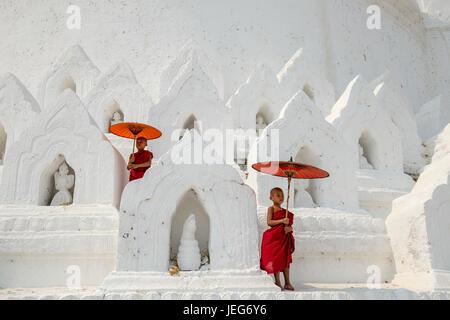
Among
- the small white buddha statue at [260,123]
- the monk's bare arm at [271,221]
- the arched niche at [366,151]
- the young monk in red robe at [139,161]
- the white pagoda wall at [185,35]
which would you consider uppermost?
the white pagoda wall at [185,35]

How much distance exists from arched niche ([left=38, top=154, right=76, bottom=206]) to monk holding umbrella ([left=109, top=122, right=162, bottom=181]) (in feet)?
3.66

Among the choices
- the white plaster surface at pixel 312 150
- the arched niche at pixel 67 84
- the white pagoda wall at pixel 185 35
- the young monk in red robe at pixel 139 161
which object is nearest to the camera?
the young monk in red robe at pixel 139 161

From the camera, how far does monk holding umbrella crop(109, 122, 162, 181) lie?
655cm

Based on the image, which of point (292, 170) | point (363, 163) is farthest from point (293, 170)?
point (363, 163)

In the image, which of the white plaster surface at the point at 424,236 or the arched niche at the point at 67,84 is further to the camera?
the arched niche at the point at 67,84

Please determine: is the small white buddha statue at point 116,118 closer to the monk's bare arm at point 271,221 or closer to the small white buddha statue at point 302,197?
the small white buddha statue at point 302,197

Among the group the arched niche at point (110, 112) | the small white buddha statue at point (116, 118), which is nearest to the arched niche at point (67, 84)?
the arched niche at point (110, 112)

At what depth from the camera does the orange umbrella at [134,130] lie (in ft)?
21.3

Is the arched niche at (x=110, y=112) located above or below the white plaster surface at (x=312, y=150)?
above

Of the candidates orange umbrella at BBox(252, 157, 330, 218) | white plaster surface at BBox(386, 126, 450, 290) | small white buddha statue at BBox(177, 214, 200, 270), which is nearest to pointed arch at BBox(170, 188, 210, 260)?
small white buddha statue at BBox(177, 214, 200, 270)

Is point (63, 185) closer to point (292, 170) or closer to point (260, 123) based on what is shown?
point (292, 170)

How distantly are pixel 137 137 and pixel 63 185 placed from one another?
1421 millimetres

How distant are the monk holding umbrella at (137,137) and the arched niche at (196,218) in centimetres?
116

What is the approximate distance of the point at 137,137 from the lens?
6824 millimetres
